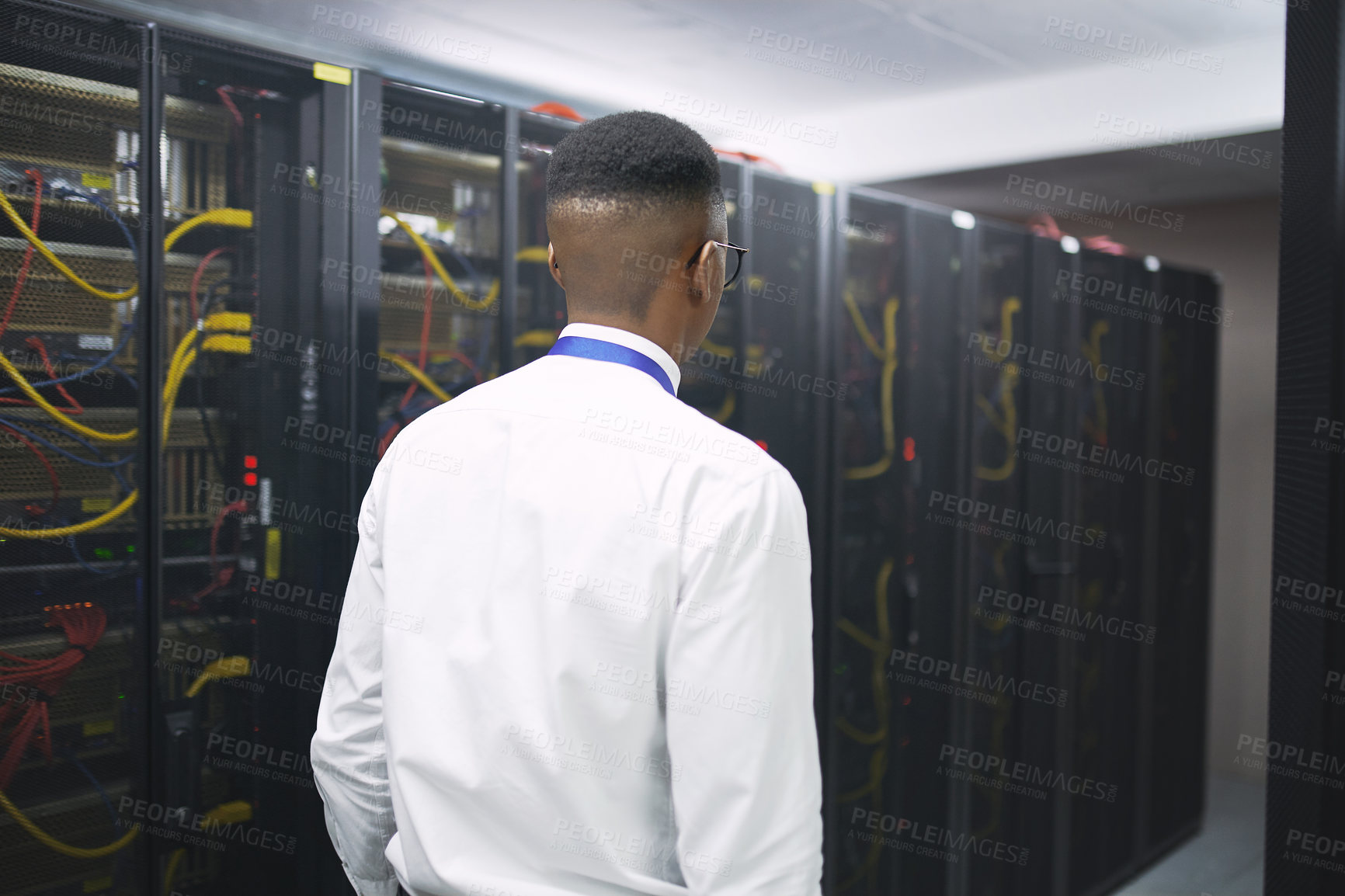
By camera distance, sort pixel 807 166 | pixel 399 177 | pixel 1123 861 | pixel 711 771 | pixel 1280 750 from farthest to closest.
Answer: pixel 807 166 → pixel 1123 861 → pixel 399 177 → pixel 1280 750 → pixel 711 771

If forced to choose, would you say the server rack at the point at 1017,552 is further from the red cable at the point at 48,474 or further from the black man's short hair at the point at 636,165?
the red cable at the point at 48,474

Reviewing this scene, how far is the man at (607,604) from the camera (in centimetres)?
79

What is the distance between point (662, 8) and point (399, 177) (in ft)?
4.58

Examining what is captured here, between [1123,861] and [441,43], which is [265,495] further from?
[1123,861]

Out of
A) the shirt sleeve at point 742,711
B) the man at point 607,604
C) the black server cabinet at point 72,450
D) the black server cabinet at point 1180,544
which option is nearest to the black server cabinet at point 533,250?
the black server cabinet at point 72,450

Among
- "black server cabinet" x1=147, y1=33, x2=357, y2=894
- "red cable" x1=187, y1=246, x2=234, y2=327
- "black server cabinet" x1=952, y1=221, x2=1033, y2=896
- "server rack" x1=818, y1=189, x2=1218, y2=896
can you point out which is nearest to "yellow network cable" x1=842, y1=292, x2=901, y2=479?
"server rack" x1=818, y1=189, x2=1218, y2=896

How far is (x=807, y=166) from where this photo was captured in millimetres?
4262

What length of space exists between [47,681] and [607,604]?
3.65 ft

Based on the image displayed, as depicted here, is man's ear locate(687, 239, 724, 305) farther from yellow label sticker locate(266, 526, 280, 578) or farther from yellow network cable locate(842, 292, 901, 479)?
yellow network cable locate(842, 292, 901, 479)

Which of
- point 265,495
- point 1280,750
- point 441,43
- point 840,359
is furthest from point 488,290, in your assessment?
point 441,43

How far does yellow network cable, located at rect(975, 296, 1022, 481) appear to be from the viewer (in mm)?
2877

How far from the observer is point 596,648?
2.74ft

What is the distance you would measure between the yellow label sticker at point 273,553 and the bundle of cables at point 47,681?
0.25m

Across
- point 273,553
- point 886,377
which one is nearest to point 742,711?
point 273,553
